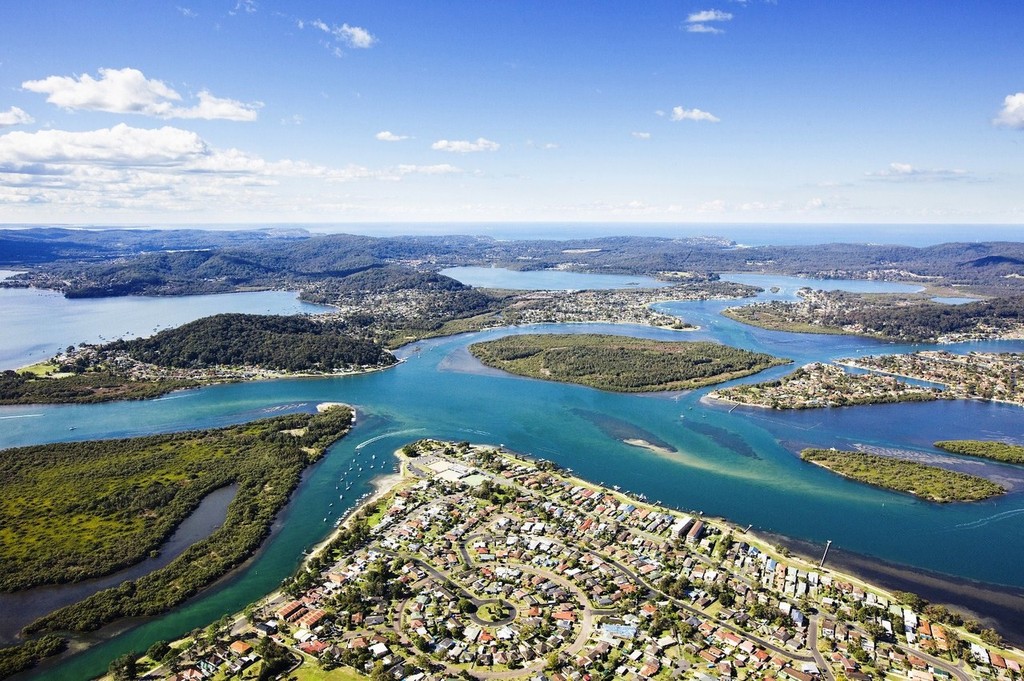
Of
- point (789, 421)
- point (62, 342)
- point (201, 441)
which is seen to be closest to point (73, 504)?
point (201, 441)

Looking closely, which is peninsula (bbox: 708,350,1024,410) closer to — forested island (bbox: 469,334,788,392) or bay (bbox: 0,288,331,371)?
forested island (bbox: 469,334,788,392)

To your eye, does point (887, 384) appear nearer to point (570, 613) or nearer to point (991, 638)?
point (991, 638)

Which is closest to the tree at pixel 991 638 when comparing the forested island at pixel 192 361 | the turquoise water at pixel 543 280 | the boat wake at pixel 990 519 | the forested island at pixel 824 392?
the boat wake at pixel 990 519

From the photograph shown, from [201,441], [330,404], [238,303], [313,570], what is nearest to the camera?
[313,570]

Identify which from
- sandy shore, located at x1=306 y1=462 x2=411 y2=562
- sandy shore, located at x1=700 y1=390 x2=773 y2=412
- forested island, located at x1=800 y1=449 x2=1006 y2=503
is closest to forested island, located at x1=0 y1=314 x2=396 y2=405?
sandy shore, located at x1=306 y1=462 x2=411 y2=562

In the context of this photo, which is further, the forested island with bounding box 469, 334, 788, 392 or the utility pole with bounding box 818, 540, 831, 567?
the forested island with bounding box 469, 334, 788, 392

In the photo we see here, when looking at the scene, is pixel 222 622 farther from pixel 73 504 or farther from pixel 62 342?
pixel 62 342

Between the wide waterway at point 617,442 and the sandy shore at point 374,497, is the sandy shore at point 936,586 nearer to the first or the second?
the wide waterway at point 617,442
